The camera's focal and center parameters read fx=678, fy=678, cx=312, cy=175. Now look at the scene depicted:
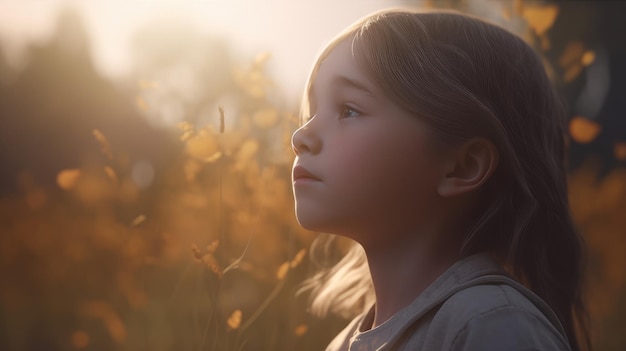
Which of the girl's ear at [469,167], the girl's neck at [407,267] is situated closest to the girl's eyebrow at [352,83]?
the girl's ear at [469,167]

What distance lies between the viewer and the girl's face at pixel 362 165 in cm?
137

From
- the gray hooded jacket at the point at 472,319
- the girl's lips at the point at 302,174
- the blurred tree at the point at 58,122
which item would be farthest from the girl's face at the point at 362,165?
the blurred tree at the point at 58,122

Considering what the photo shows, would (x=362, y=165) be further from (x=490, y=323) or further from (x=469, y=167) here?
(x=490, y=323)

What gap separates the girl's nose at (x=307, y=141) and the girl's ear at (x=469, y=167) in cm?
27

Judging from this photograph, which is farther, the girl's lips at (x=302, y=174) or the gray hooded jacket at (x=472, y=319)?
the girl's lips at (x=302, y=174)

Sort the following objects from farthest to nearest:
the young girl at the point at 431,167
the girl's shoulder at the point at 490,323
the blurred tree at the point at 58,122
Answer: the blurred tree at the point at 58,122
the young girl at the point at 431,167
the girl's shoulder at the point at 490,323

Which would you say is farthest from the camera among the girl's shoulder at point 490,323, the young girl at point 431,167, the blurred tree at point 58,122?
the blurred tree at point 58,122

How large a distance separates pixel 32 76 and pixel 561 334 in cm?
486

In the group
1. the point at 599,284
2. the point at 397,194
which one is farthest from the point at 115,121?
the point at 397,194

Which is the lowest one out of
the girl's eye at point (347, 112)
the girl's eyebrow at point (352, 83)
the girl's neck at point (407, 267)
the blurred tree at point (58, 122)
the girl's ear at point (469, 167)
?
the blurred tree at point (58, 122)

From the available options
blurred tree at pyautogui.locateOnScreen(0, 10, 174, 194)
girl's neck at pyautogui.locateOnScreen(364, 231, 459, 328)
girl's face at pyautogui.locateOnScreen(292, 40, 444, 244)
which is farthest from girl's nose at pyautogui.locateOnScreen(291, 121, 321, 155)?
blurred tree at pyautogui.locateOnScreen(0, 10, 174, 194)

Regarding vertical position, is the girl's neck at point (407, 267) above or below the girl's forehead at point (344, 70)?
below

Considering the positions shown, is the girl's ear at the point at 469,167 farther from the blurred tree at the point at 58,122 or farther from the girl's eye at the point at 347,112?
the blurred tree at the point at 58,122

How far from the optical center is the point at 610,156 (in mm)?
4629
